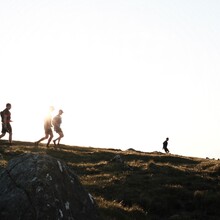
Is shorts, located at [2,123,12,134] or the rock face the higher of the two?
shorts, located at [2,123,12,134]

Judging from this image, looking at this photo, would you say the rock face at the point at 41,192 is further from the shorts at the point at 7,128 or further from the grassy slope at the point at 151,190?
the shorts at the point at 7,128

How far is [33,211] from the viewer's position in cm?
1105

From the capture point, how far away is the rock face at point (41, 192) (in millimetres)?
11156

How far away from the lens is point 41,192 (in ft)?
37.5

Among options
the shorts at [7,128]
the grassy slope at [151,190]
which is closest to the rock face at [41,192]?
the grassy slope at [151,190]

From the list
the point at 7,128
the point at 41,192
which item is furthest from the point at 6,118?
the point at 41,192

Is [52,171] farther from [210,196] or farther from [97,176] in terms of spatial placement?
[97,176]

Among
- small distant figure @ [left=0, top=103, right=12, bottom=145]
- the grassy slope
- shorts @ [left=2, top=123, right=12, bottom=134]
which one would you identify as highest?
small distant figure @ [left=0, top=103, right=12, bottom=145]

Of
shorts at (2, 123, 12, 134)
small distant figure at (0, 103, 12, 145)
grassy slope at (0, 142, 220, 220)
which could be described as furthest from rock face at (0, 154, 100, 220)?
shorts at (2, 123, 12, 134)

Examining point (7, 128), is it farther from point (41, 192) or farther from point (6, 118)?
point (41, 192)

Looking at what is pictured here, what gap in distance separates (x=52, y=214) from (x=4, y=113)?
75.6ft

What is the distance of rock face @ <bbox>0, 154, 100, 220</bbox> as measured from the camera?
11156 mm

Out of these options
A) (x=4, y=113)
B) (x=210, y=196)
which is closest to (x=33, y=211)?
(x=210, y=196)

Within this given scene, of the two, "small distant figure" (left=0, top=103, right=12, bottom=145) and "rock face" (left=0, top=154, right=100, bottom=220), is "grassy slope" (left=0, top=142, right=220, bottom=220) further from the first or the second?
"small distant figure" (left=0, top=103, right=12, bottom=145)
